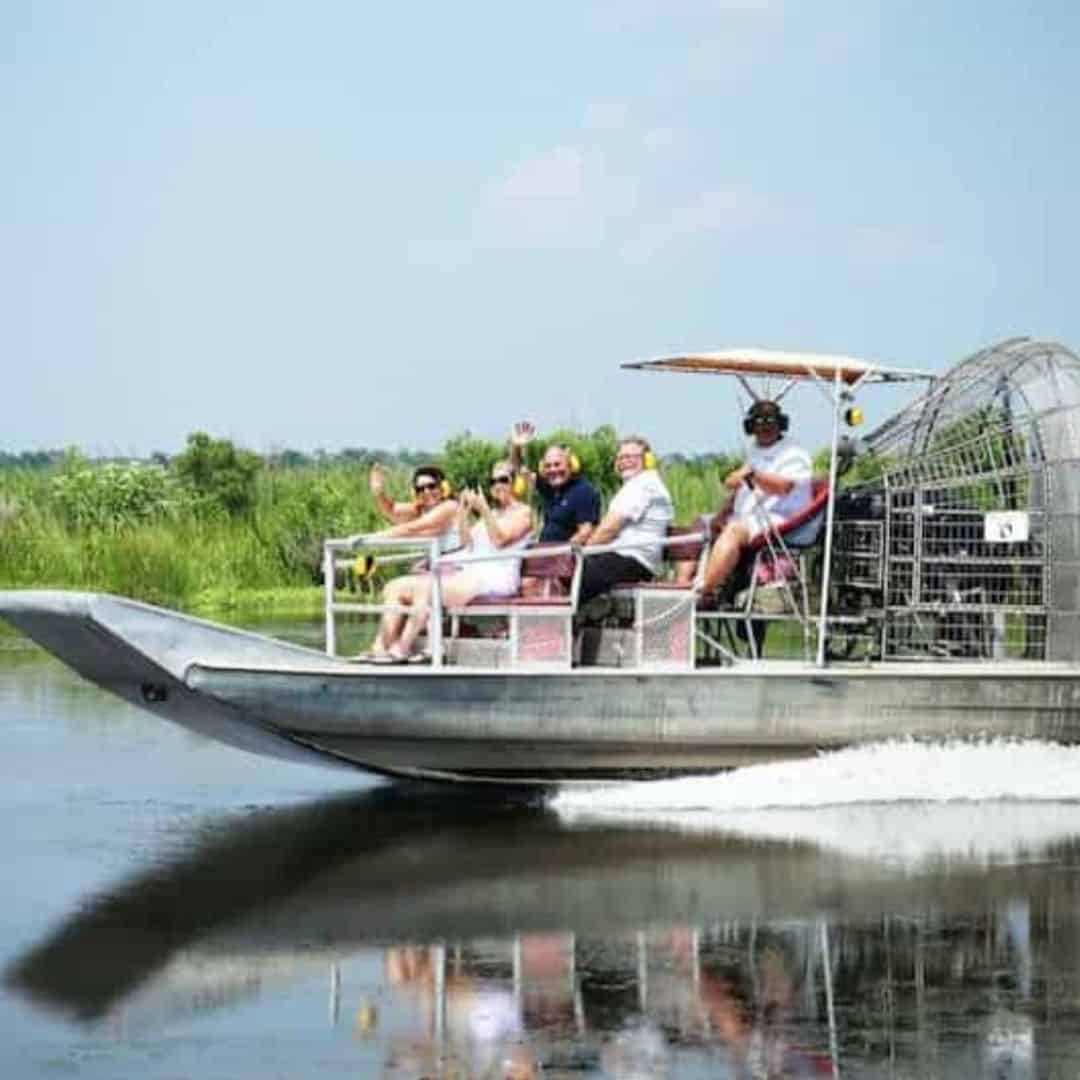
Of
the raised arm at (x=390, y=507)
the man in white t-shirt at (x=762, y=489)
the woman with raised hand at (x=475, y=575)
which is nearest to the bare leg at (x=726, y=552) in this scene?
the man in white t-shirt at (x=762, y=489)

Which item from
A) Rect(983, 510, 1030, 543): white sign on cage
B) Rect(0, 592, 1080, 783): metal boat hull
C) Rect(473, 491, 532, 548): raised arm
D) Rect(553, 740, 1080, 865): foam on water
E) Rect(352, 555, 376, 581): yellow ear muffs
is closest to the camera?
Rect(553, 740, 1080, 865): foam on water

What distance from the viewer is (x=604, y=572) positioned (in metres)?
16.0

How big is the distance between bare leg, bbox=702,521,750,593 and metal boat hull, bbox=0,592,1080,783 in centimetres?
60

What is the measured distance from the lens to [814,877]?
13.5 meters

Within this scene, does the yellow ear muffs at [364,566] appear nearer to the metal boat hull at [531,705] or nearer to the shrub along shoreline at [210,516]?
the metal boat hull at [531,705]

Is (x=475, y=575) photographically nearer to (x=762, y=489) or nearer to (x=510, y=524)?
(x=510, y=524)

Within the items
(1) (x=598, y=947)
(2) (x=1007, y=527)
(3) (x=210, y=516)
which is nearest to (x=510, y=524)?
(2) (x=1007, y=527)

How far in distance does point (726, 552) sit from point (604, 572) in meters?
0.74

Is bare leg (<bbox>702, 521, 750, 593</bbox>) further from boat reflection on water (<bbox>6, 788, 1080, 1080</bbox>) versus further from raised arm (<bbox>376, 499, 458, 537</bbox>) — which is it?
boat reflection on water (<bbox>6, 788, 1080, 1080</bbox>)

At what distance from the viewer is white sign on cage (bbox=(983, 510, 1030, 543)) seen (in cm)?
1598

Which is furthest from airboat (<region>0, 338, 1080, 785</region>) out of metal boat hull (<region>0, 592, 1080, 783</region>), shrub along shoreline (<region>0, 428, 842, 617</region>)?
shrub along shoreline (<region>0, 428, 842, 617</region>)

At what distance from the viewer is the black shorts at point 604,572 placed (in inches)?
629

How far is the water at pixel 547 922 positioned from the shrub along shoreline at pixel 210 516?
1610cm

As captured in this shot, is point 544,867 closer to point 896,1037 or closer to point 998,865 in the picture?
point 998,865
